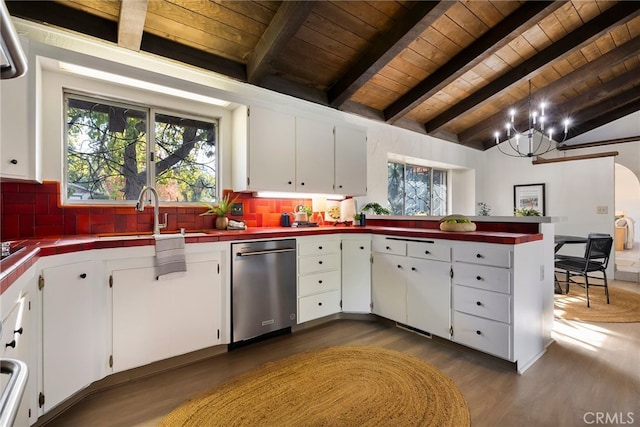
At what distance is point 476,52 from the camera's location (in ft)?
10.7

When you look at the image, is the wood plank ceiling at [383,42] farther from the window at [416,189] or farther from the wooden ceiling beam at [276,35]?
the window at [416,189]

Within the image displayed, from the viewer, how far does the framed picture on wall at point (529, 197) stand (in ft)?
19.6

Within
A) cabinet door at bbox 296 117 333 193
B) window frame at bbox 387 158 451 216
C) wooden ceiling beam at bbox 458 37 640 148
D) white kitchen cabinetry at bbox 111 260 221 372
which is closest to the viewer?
white kitchen cabinetry at bbox 111 260 221 372

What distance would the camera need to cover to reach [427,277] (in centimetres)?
260

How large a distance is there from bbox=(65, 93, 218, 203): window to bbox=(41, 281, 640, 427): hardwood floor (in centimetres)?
151

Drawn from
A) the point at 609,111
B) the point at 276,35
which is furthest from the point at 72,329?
the point at 609,111

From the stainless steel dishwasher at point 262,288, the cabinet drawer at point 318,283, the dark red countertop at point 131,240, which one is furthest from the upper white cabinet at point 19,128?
the cabinet drawer at point 318,283

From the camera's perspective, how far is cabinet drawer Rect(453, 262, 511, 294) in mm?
2125

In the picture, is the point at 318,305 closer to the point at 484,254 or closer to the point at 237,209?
the point at 237,209

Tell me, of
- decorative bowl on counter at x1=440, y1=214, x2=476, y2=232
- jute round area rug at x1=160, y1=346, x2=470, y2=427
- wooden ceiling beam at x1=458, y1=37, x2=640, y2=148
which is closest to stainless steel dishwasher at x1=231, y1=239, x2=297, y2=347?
jute round area rug at x1=160, y1=346, x2=470, y2=427

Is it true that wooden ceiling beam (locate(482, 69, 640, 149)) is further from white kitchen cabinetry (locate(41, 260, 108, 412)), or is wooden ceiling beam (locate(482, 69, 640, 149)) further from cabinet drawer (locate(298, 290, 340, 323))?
white kitchen cabinetry (locate(41, 260, 108, 412))

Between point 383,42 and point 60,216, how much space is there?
3.23m

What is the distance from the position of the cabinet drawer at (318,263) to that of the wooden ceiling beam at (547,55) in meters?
3.27

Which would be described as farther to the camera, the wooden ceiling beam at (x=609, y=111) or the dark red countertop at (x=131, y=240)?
the wooden ceiling beam at (x=609, y=111)
